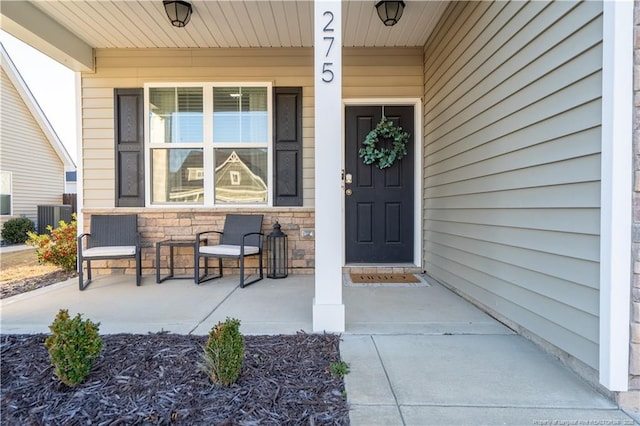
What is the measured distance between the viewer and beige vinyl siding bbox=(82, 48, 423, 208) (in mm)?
3922

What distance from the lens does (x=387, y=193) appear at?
13.1 ft

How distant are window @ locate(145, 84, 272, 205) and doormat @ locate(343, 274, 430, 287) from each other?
4.61 feet

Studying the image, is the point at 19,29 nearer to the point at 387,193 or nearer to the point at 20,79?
the point at 387,193

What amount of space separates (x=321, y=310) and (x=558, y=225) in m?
1.47

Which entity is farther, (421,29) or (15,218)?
(15,218)

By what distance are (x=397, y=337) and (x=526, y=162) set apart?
1389 mm

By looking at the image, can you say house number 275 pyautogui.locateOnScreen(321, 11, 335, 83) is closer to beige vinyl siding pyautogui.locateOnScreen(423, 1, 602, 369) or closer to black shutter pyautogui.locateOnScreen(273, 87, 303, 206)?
beige vinyl siding pyautogui.locateOnScreen(423, 1, 602, 369)

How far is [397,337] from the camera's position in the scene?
6.90 ft

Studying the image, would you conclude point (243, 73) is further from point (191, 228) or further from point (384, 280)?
point (384, 280)

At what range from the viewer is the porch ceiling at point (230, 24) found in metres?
3.08

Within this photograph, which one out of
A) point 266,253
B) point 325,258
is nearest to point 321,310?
point 325,258

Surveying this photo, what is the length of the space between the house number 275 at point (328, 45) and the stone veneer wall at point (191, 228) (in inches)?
81.0

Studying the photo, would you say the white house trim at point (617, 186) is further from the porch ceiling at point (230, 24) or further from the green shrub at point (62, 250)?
the green shrub at point (62, 250)

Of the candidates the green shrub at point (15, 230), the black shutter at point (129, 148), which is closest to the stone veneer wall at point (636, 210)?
the black shutter at point (129, 148)
